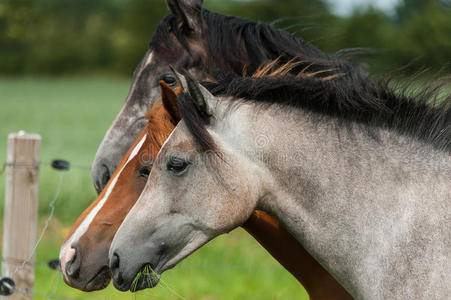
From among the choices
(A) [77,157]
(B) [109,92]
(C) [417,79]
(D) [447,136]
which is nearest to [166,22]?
(C) [417,79]

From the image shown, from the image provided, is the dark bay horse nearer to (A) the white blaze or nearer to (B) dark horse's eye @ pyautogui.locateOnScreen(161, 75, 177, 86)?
(A) the white blaze

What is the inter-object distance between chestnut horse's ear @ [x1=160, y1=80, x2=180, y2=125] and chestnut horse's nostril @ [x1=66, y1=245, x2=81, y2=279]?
33.1 inches

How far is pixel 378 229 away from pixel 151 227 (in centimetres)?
100

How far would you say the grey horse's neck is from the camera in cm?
248

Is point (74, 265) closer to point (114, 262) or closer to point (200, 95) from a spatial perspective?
point (114, 262)

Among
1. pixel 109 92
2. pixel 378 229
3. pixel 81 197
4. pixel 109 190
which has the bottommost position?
pixel 109 92

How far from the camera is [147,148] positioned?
3113 mm

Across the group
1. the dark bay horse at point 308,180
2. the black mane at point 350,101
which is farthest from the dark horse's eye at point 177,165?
the black mane at point 350,101

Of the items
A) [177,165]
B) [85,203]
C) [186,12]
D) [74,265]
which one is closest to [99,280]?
[74,265]

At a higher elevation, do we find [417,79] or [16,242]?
[417,79]

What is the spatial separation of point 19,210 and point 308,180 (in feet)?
7.93

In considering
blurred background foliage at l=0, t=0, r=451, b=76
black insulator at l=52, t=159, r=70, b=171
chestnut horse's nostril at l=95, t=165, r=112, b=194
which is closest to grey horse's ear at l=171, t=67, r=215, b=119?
chestnut horse's nostril at l=95, t=165, r=112, b=194

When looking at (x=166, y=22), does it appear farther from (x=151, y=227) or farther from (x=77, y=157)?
(x=77, y=157)

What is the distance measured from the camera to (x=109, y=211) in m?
3.05
